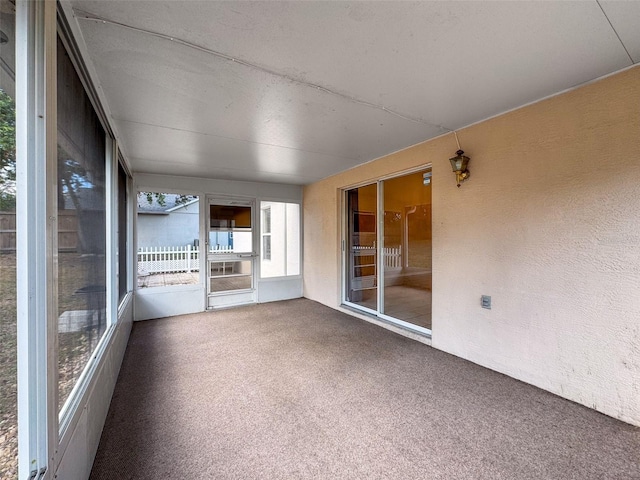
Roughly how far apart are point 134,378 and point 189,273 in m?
2.50

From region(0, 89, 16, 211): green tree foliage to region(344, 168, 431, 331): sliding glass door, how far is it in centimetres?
349

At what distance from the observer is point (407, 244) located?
191 inches

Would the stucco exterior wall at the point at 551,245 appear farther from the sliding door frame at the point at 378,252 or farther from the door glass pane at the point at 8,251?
the door glass pane at the point at 8,251

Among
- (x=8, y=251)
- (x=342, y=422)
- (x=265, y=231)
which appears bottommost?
(x=342, y=422)

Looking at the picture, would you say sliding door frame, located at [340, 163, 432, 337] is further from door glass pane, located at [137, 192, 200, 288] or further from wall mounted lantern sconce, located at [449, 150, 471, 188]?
door glass pane, located at [137, 192, 200, 288]

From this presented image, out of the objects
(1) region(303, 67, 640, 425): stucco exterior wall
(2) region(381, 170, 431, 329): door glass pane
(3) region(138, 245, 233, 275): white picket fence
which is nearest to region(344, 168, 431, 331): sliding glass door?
(2) region(381, 170, 431, 329): door glass pane

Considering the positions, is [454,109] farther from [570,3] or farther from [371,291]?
[371,291]

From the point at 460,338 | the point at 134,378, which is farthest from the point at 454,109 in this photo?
the point at 134,378

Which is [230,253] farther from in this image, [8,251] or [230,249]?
[8,251]

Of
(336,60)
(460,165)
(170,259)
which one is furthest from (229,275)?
(336,60)

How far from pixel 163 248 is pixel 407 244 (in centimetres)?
412

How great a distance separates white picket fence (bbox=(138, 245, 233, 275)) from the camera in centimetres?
449

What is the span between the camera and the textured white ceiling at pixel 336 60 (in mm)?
1370

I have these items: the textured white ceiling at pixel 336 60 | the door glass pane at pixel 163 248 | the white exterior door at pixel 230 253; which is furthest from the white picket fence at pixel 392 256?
the door glass pane at pixel 163 248
